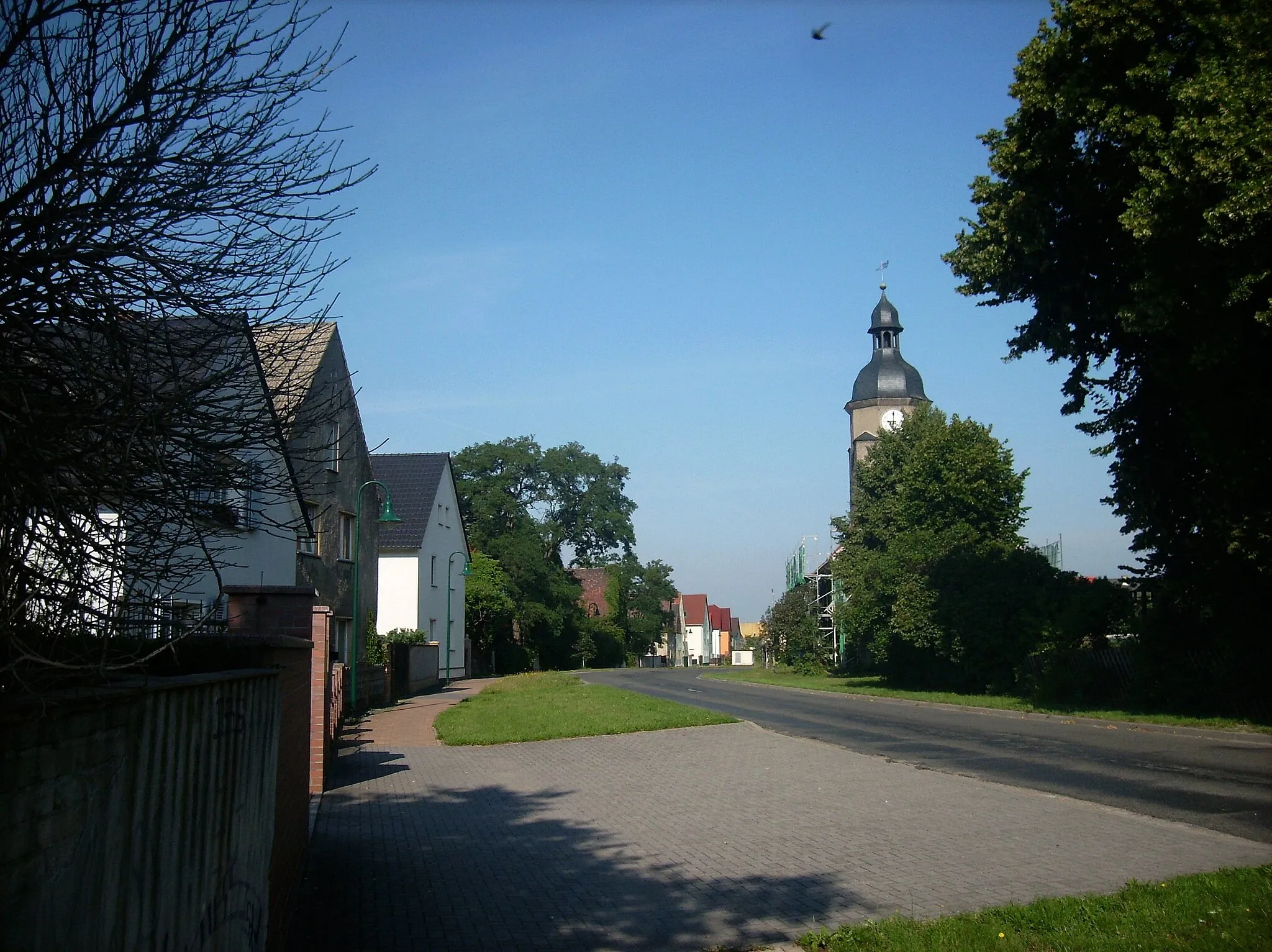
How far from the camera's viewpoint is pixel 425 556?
41312mm

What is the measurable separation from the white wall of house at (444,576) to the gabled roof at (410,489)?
0.34 m

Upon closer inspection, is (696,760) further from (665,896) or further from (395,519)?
(395,519)

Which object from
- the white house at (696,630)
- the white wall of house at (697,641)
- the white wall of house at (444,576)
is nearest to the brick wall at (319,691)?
the white wall of house at (444,576)

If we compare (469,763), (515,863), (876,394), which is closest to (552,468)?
(876,394)

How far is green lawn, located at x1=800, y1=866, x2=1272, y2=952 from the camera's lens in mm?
5605

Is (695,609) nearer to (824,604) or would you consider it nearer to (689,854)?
(824,604)

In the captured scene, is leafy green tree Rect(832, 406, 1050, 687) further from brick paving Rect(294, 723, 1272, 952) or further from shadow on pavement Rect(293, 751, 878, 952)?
shadow on pavement Rect(293, 751, 878, 952)

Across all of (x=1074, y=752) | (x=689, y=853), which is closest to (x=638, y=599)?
(x=1074, y=752)

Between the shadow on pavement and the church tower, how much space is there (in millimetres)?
73351

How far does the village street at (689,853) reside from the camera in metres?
6.75

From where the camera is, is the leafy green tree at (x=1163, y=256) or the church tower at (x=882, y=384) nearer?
the leafy green tree at (x=1163, y=256)

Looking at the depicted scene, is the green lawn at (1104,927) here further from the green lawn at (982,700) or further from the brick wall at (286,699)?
the green lawn at (982,700)

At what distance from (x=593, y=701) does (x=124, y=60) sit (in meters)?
23.4

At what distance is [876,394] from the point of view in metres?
81.8
